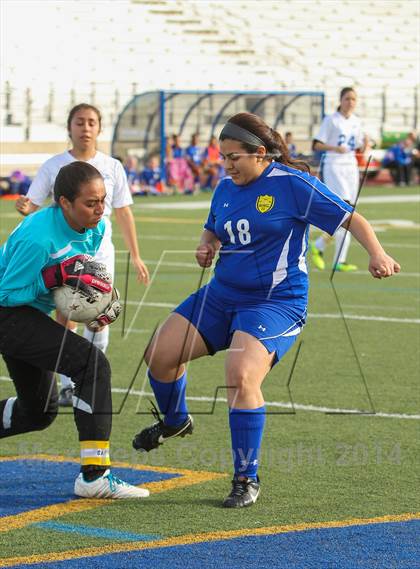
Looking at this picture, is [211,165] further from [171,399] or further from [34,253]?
[34,253]

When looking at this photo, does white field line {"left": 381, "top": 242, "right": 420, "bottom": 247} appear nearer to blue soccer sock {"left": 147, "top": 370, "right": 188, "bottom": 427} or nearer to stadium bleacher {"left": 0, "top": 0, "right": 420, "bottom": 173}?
blue soccer sock {"left": 147, "top": 370, "right": 188, "bottom": 427}

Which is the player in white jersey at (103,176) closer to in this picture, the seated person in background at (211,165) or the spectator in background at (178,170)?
the spectator in background at (178,170)

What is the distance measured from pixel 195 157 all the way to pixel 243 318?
78.3ft

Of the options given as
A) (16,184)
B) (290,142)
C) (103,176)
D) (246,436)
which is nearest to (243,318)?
(246,436)

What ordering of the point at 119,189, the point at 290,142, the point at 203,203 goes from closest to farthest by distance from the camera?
1. the point at 119,189
2. the point at 203,203
3. the point at 290,142

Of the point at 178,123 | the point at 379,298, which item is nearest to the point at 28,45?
the point at 178,123

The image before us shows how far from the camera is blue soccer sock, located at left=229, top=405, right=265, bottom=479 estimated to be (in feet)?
18.4

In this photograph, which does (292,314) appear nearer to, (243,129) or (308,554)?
(243,129)

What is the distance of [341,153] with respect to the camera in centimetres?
1513

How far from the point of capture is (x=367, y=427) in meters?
7.30

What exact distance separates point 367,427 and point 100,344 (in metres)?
1.87

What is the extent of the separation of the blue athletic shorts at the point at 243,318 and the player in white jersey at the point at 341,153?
29.9ft

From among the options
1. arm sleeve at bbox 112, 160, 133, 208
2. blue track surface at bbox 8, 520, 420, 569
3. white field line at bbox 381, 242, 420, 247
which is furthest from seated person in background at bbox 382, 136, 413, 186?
blue track surface at bbox 8, 520, 420, 569

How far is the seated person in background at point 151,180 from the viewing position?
28.8m
